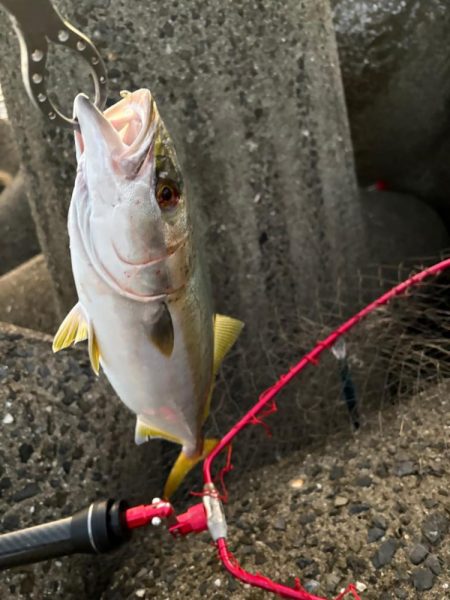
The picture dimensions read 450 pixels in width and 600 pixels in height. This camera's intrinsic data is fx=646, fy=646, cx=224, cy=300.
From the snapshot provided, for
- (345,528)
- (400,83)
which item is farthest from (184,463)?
(400,83)

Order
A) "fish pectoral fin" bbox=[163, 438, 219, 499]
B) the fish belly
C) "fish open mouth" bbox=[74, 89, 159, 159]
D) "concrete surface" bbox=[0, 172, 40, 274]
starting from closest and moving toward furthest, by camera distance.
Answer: "fish open mouth" bbox=[74, 89, 159, 159], the fish belly, "fish pectoral fin" bbox=[163, 438, 219, 499], "concrete surface" bbox=[0, 172, 40, 274]

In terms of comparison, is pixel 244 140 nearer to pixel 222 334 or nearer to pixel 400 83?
pixel 222 334

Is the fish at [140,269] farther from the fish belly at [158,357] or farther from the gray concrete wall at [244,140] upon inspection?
the gray concrete wall at [244,140]

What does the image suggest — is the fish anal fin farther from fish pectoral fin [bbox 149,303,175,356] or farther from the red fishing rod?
the red fishing rod

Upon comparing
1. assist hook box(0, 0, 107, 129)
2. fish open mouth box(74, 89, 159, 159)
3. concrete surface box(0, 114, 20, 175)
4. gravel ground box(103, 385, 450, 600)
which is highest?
assist hook box(0, 0, 107, 129)

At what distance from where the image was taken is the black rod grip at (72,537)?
2.67ft

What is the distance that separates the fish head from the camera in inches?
24.9

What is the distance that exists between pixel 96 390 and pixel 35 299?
2.04 feet

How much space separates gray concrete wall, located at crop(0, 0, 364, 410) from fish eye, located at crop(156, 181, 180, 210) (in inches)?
25.0

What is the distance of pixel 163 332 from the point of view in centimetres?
76

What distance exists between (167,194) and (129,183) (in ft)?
0.17

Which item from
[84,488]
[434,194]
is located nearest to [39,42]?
[84,488]

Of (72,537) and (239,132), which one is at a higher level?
(239,132)

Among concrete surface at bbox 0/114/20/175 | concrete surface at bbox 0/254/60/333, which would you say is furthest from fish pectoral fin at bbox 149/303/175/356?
concrete surface at bbox 0/114/20/175
